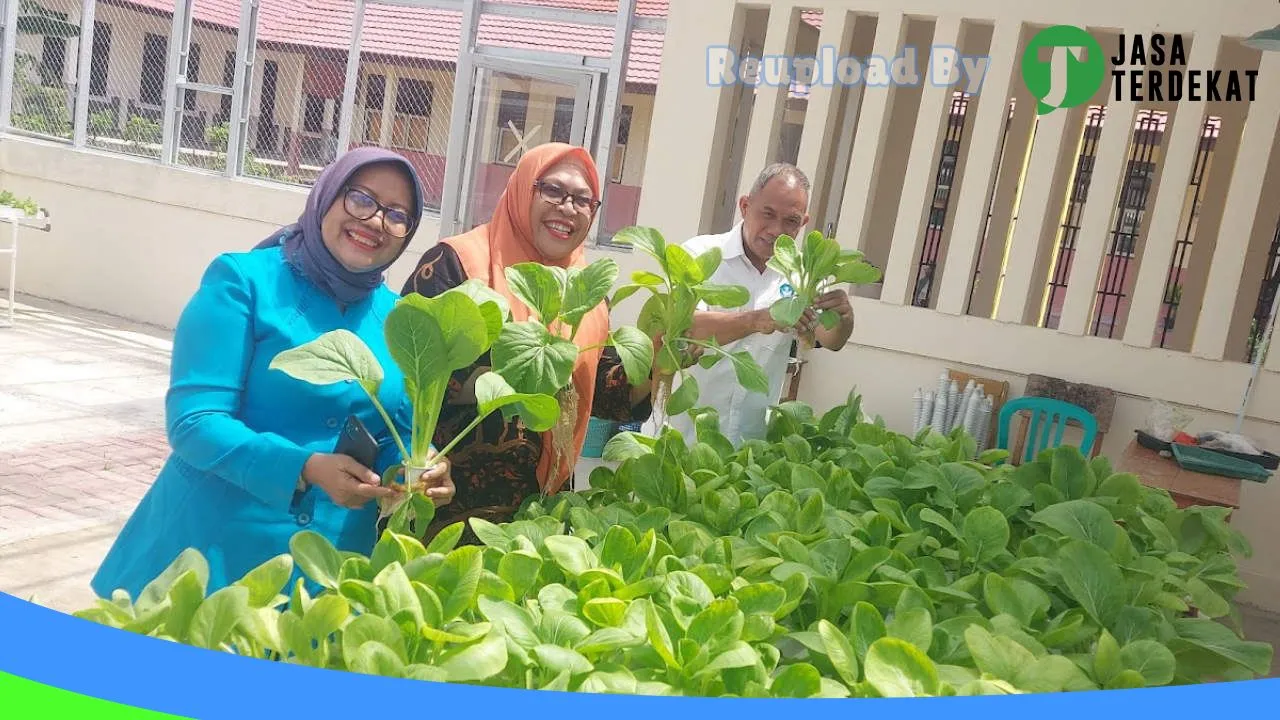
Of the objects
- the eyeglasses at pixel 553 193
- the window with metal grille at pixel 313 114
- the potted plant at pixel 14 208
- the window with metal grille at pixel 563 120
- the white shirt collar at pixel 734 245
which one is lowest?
the potted plant at pixel 14 208

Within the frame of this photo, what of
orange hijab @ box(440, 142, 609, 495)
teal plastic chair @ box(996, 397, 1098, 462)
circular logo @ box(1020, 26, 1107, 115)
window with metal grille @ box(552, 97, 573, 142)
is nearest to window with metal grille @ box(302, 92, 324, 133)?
window with metal grille @ box(552, 97, 573, 142)

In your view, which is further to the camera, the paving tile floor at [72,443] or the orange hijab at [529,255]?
the paving tile floor at [72,443]

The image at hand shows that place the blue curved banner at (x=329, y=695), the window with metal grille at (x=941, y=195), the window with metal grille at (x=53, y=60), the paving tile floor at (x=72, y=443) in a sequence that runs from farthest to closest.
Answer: the window with metal grille at (x=941, y=195) → the window with metal grille at (x=53, y=60) → the paving tile floor at (x=72, y=443) → the blue curved banner at (x=329, y=695)

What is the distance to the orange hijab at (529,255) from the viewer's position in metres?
1.60

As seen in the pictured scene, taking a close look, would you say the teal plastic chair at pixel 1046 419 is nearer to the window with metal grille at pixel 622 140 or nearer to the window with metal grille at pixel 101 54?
the window with metal grille at pixel 622 140

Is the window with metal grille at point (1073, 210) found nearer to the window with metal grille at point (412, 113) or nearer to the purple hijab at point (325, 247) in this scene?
the window with metal grille at point (412, 113)

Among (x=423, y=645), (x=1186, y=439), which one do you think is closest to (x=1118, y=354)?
(x=1186, y=439)

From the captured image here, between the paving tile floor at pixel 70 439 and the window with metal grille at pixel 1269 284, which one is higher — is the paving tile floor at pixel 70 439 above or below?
below

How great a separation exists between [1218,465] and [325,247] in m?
3.27

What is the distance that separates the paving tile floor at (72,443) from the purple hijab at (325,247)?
1872 millimetres

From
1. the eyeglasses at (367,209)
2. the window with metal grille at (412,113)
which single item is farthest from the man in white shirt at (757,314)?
the window with metal grille at (412,113)

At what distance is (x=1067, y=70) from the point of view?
466 cm

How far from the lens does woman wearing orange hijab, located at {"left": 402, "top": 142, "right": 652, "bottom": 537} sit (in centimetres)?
159

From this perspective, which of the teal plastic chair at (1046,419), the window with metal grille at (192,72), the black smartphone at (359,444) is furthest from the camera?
the window with metal grille at (192,72)
